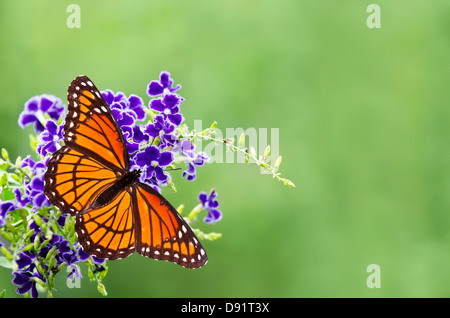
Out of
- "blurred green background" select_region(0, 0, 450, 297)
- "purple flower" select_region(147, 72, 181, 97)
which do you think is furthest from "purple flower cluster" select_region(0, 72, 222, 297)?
"blurred green background" select_region(0, 0, 450, 297)

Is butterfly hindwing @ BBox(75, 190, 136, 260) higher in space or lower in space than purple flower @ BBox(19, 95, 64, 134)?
lower

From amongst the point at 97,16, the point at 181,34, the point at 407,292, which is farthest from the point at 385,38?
the point at 97,16

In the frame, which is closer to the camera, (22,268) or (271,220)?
(22,268)

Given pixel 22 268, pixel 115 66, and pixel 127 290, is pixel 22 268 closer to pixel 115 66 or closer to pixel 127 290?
pixel 127 290

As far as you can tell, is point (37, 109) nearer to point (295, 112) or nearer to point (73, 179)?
point (73, 179)

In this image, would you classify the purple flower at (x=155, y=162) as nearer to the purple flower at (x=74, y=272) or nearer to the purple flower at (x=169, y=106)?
the purple flower at (x=169, y=106)

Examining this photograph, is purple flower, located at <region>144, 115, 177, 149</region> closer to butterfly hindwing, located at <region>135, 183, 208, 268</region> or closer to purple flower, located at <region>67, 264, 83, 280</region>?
butterfly hindwing, located at <region>135, 183, 208, 268</region>
